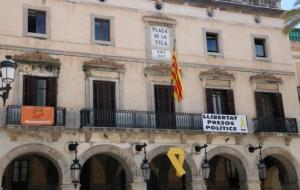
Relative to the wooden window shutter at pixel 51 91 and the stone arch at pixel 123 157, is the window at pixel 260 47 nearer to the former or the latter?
the stone arch at pixel 123 157

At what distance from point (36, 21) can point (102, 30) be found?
3158 mm

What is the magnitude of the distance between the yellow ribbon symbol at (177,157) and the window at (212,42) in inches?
241

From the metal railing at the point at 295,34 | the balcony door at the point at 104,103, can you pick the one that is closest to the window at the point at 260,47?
the metal railing at the point at 295,34

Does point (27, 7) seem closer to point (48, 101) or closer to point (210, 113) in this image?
point (48, 101)

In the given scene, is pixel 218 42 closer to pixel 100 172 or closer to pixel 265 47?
pixel 265 47

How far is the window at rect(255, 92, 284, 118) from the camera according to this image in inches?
985

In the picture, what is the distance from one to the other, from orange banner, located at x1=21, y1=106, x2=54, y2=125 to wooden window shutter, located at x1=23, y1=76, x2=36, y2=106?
32.1 inches

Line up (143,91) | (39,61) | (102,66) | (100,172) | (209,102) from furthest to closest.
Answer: (209,102) < (100,172) < (143,91) < (102,66) < (39,61)

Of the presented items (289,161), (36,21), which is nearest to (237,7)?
(289,161)

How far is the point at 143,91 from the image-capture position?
2256 cm

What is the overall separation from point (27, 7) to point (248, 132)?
12.3 m

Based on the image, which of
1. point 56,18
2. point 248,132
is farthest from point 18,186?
point 248,132

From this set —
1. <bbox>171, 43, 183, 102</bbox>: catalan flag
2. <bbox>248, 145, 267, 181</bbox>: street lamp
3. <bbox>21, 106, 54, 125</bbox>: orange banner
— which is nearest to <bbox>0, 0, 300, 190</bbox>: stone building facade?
<bbox>21, 106, 54, 125</bbox>: orange banner

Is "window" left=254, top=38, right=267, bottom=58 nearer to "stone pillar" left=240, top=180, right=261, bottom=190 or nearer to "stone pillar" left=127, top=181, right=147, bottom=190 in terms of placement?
"stone pillar" left=240, top=180, right=261, bottom=190
